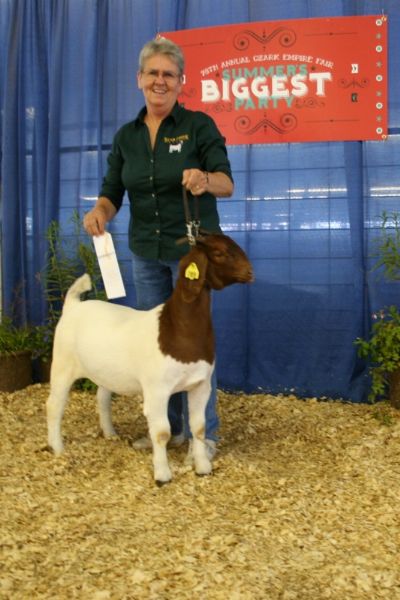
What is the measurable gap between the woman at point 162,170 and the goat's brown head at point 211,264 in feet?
0.82

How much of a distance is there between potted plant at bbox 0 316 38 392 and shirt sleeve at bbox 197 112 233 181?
2341mm

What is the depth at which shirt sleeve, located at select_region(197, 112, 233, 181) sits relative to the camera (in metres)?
2.62

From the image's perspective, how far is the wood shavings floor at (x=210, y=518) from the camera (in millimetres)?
1809

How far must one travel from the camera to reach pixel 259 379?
14.1 ft

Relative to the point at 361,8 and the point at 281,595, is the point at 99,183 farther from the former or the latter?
the point at 281,595

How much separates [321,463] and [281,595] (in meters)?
1.21

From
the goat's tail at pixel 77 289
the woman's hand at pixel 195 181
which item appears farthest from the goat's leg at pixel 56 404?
the woman's hand at pixel 195 181

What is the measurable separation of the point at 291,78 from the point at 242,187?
777 mm

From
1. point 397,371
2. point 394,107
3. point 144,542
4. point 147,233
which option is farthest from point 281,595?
point 394,107

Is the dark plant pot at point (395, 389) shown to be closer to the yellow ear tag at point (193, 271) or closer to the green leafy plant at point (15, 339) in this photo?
the yellow ear tag at point (193, 271)

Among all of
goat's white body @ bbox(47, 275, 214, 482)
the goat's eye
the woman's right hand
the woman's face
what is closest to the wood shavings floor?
goat's white body @ bbox(47, 275, 214, 482)

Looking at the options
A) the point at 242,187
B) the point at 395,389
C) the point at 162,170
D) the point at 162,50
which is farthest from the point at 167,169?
the point at 395,389

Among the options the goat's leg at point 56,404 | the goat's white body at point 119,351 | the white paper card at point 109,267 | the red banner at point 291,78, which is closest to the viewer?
the goat's white body at point 119,351

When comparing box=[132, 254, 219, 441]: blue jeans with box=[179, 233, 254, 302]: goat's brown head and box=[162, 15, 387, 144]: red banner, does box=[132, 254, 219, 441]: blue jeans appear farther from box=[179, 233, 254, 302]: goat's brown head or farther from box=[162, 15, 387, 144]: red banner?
box=[162, 15, 387, 144]: red banner
